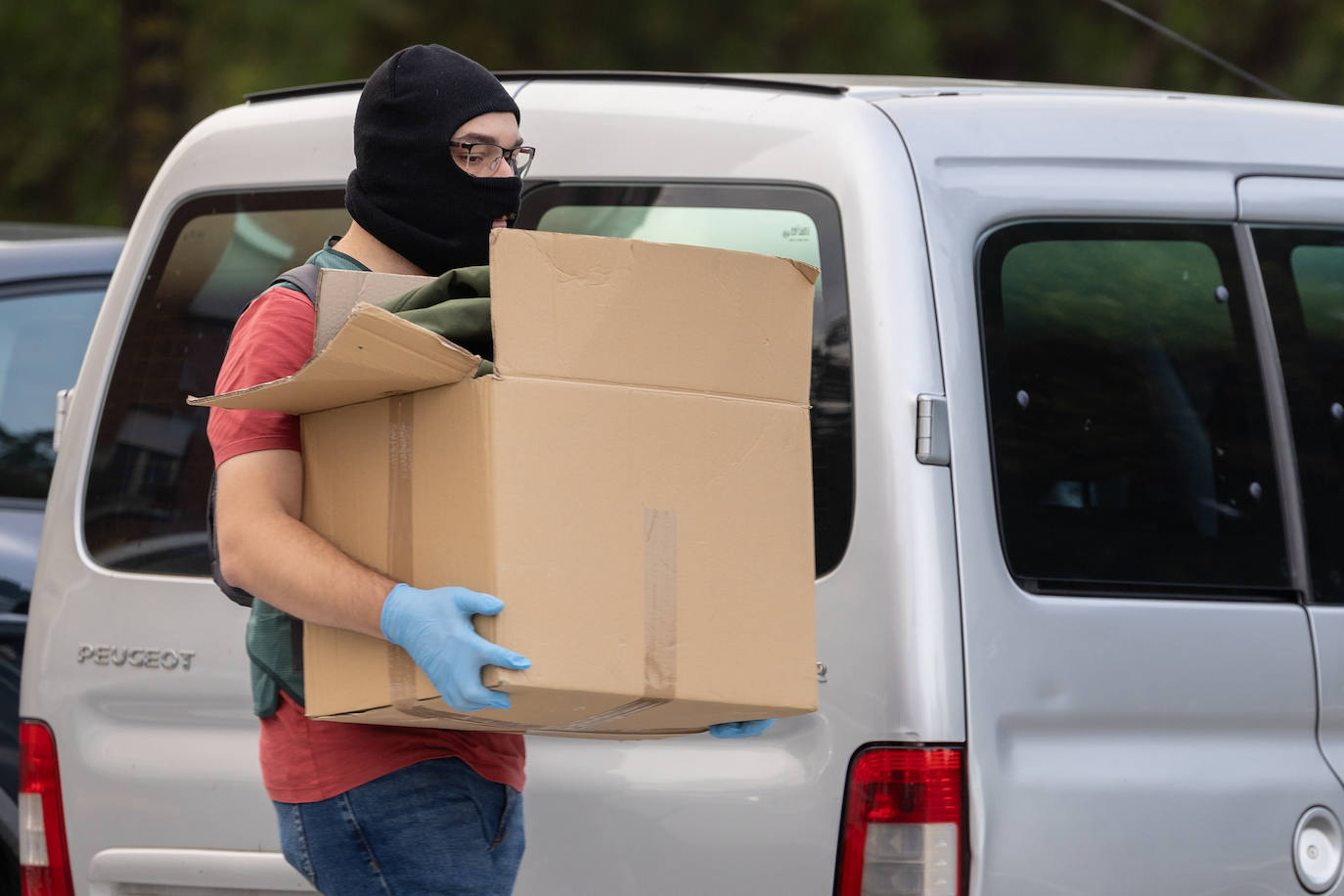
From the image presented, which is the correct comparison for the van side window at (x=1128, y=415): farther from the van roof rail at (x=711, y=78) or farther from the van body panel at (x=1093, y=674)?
the van roof rail at (x=711, y=78)

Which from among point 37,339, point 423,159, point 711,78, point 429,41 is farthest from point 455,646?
point 429,41

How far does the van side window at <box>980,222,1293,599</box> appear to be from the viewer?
2629 mm

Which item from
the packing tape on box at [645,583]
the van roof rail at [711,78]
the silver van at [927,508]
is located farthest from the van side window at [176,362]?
the packing tape on box at [645,583]

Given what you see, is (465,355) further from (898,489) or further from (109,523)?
(109,523)

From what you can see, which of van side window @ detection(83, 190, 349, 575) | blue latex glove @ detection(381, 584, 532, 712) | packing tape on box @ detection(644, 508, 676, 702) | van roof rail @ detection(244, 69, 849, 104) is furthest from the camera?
van side window @ detection(83, 190, 349, 575)

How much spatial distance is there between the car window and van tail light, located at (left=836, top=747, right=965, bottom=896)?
261 cm

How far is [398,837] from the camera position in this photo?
2217mm

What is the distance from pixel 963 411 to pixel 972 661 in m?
0.36

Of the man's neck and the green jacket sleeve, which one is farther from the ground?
the man's neck

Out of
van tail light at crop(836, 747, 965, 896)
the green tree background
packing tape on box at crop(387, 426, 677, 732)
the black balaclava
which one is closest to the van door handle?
van tail light at crop(836, 747, 965, 896)

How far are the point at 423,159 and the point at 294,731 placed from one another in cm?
76

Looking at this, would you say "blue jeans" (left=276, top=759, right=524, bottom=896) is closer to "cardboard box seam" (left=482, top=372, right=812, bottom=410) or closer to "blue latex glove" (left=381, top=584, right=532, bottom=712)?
"blue latex glove" (left=381, top=584, right=532, bottom=712)

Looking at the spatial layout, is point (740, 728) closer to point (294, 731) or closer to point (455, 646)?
A: point (455, 646)

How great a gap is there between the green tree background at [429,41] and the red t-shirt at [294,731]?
735 cm
